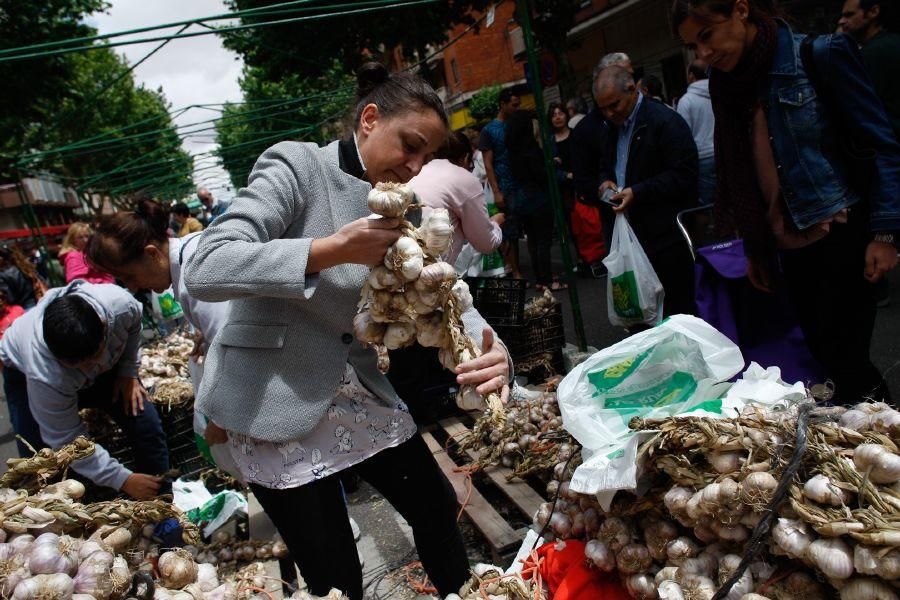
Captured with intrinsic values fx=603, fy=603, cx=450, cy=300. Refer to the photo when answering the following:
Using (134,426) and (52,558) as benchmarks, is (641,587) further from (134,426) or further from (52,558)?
(134,426)

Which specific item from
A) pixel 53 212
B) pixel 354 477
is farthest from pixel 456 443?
pixel 53 212

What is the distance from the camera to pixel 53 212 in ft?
148

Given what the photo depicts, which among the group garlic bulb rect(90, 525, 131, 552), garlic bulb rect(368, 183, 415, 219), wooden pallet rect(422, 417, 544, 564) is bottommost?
wooden pallet rect(422, 417, 544, 564)

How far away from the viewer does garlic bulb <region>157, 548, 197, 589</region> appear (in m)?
1.40

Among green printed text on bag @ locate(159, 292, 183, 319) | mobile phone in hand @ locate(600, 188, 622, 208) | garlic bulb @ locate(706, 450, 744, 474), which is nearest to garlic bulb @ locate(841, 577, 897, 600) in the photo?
garlic bulb @ locate(706, 450, 744, 474)

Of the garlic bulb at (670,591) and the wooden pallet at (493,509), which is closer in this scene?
the garlic bulb at (670,591)

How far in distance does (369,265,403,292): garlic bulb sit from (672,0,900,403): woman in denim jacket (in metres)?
1.47

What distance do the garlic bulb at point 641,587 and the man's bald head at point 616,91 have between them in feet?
8.72

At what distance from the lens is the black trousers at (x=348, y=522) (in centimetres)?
163

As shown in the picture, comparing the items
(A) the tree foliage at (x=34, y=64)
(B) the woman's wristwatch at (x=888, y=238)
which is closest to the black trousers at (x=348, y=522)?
(B) the woman's wristwatch at (x=888, y=238)

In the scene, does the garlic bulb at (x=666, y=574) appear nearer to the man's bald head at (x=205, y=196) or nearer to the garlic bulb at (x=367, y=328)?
the garlic bulb at (x=367, y=328)

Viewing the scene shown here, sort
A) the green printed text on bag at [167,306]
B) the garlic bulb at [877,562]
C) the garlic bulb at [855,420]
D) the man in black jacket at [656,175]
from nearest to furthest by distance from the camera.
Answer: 1. the garlic bulb at [877,562]
2. the garlic bulb at [855,420]
3. the man in black jacket at [656,175]
4. the green printed text on bag at [167,306]

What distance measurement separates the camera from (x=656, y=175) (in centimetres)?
343

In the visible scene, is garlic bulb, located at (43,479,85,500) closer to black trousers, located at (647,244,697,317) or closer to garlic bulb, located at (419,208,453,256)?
garlic bulb, located at (419,208,453,256)
